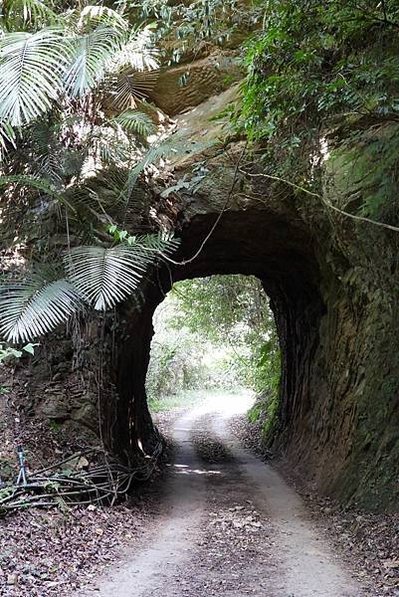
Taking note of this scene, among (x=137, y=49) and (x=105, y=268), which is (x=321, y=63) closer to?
(x=105, y=268)

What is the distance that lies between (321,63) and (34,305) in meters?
3.89

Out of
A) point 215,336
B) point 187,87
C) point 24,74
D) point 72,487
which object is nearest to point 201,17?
point 24,74

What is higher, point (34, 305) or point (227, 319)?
point (227, 319)

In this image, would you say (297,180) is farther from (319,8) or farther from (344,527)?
(344,527)

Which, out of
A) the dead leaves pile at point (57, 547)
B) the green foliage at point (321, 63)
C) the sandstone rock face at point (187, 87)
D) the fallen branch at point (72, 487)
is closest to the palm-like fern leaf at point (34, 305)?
the fallen branch at point (72, 487)

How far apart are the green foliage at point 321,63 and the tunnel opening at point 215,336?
23.8 feet

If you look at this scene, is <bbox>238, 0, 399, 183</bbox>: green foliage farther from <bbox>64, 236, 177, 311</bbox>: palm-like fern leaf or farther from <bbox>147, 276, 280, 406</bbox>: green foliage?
<bbox>147, 276, 280, 406</bbox>: green foliage

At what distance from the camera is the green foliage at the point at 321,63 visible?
487 centimetres

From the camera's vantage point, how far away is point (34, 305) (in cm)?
640

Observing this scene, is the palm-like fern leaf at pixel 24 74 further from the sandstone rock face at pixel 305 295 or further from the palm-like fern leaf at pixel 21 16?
the sandstone rock face at pixel 305 295

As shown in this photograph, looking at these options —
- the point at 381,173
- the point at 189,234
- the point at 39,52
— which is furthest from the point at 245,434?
the point at 39,52

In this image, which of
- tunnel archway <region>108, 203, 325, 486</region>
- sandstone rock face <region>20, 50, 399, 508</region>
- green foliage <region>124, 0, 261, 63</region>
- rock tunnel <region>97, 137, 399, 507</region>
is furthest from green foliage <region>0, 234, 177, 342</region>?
green foliage <region>124, 0, 261, 63</region>

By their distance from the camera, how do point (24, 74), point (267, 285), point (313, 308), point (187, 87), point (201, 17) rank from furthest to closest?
point (267, 285) → point (313, 308) → point (187, 87) → point (201, 17) → point (24, 74)

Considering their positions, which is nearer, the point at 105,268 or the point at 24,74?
the point at 24,74
